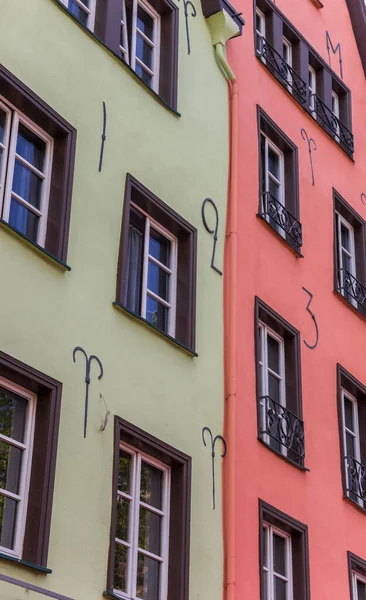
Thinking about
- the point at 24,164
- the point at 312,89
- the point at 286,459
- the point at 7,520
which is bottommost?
the point at 7,520

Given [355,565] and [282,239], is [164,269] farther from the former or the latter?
[355,565]

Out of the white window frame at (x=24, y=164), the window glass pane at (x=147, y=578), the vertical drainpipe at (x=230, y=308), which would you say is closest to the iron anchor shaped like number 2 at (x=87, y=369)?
the white window frame at (x=24, y=164)

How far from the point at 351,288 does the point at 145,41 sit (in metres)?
5.63

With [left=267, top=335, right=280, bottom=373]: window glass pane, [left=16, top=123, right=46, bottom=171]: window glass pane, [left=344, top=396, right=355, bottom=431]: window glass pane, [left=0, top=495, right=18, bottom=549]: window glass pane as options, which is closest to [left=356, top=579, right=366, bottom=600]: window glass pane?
[left=344, top=396, right=355, bottom=431]: window glass pane

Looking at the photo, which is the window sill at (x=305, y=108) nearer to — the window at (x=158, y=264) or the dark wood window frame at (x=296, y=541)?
the window at (x=158, y=264)

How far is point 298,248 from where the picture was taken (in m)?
18.5

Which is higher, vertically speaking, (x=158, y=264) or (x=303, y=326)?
(x=303, y=326)

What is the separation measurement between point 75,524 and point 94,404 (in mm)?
1406

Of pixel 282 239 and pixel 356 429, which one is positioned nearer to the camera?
pixel 282 239

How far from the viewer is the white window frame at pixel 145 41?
16.4 m

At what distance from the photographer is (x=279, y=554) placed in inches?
618

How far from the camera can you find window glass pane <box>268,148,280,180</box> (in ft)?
63.6

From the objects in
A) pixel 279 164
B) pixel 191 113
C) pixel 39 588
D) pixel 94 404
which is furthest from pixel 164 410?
pixel 279 164

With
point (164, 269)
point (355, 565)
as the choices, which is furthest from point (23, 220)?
point (355, 565)
